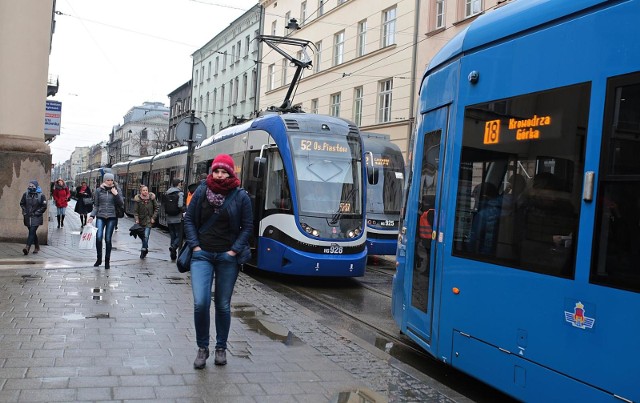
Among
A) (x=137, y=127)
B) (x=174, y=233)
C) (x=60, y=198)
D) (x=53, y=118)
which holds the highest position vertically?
Result: (x=137, y=127)

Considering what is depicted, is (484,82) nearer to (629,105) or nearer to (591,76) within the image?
(591,76)

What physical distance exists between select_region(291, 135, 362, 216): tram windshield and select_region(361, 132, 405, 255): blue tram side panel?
4051 millimetres

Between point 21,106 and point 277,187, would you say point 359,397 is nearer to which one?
point 277,187

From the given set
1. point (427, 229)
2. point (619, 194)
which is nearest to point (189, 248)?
point (427, 229)

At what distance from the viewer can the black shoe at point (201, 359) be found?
5.31 metres

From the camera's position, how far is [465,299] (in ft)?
16.4

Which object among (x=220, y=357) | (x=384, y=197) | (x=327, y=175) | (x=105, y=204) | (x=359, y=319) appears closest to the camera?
(x=220, y=357)

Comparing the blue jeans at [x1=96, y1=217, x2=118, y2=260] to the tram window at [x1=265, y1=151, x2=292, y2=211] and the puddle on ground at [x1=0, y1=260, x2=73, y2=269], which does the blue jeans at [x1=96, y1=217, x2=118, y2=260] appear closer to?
the puddle on ground at [x1=0, y1=260, x2=73, y2=269]

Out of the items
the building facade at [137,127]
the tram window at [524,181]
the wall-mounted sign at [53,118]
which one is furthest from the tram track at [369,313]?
the building facade at [137,127]

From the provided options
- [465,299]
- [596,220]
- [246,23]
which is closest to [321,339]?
[465,299]

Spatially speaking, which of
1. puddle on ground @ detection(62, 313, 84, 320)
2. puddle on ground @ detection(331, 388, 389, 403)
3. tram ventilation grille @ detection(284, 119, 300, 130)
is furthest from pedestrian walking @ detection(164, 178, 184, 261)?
puddle on ground @ detection(331, 388, 389, 403)

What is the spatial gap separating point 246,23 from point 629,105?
4246cm

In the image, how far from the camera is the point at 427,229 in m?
5.84

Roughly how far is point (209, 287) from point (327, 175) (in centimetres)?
642
